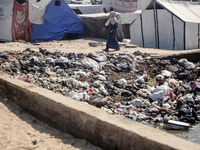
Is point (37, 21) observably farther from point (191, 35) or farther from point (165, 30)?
point (191, 35)

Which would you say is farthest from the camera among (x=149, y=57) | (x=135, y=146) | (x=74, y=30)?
(x=74, y=30)

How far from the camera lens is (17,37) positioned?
12.4 m

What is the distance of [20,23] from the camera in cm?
1248

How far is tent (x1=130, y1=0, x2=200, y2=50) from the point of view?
1101 cm

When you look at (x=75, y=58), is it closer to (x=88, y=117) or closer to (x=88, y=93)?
(x=88, y=93)

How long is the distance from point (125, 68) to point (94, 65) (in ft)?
3.07

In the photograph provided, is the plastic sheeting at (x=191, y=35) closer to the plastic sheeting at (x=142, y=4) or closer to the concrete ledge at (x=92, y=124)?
the concrete ledge at (x=92, y=124)

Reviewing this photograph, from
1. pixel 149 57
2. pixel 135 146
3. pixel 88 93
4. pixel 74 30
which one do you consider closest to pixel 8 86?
pixel 88 93

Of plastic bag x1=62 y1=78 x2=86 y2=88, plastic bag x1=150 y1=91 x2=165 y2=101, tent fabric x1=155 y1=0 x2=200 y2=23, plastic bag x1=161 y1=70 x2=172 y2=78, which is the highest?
tent fabric x1=155 y1=0 x2=200 y2=23

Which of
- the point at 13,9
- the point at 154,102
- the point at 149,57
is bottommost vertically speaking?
the point at 154,102

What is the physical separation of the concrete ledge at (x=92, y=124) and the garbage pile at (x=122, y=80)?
1.36 m

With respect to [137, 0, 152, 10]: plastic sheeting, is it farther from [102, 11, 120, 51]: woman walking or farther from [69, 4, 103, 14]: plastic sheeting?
[102, 11, 120, 51]: woman walking

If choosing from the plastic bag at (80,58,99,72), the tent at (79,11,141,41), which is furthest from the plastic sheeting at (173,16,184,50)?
the plastic bag at (80,58,99,72)

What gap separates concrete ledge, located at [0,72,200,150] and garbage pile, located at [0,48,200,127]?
53.6 inches
